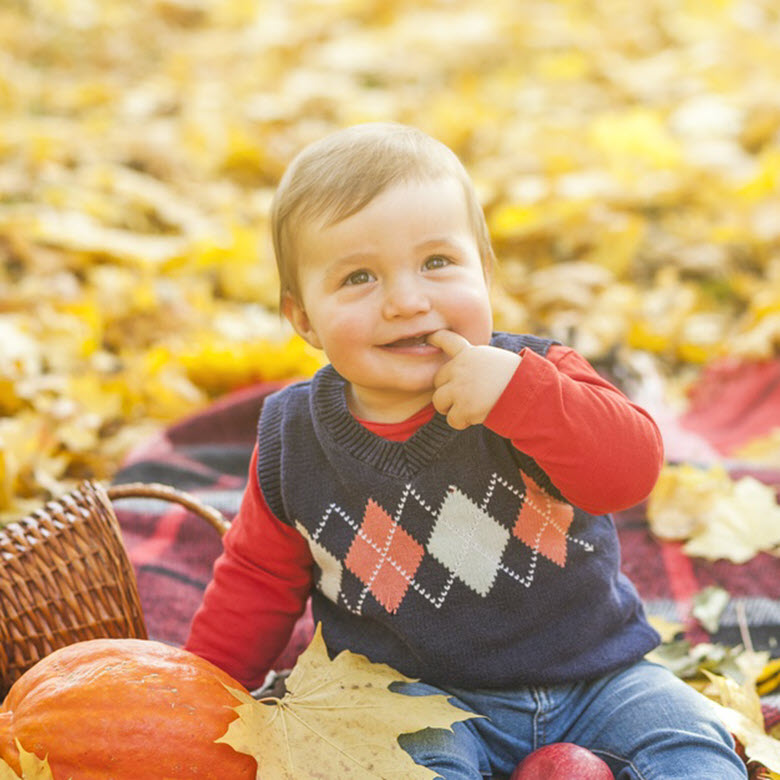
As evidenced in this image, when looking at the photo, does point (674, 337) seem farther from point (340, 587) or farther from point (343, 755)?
point (343, 755)

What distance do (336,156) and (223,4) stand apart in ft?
18.4

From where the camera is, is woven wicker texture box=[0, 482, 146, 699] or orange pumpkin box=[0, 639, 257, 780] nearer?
orange pumpkin box=[0, 639, 257, 780]

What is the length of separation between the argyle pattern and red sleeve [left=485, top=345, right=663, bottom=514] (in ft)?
0.33

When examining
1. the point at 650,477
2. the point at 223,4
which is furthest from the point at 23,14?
the point at 650,477

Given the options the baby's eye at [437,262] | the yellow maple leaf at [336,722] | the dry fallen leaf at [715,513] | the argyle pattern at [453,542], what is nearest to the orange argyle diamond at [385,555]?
the argyle pattern at [453,542]

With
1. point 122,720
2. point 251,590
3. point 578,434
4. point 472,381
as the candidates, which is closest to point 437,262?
point 472,381

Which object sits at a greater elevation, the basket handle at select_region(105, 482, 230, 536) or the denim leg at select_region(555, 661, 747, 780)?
the basket handle at select_region(105, 482, 230, 536)

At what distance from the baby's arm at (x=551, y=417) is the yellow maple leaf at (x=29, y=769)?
25.1 inches

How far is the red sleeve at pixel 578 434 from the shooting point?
1.23 m

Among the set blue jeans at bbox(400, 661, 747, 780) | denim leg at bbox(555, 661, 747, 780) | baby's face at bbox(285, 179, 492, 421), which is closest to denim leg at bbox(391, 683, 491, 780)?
blue jeans at bbox(400, 661, 747, 780)

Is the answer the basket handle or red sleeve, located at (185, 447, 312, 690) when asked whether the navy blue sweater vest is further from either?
the basket handle

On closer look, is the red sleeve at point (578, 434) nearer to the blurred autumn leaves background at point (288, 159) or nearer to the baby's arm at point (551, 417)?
the baby's arm at point (551, 417)

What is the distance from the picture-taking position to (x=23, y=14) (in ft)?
18.9

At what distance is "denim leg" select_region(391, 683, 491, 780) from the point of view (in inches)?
49.8
